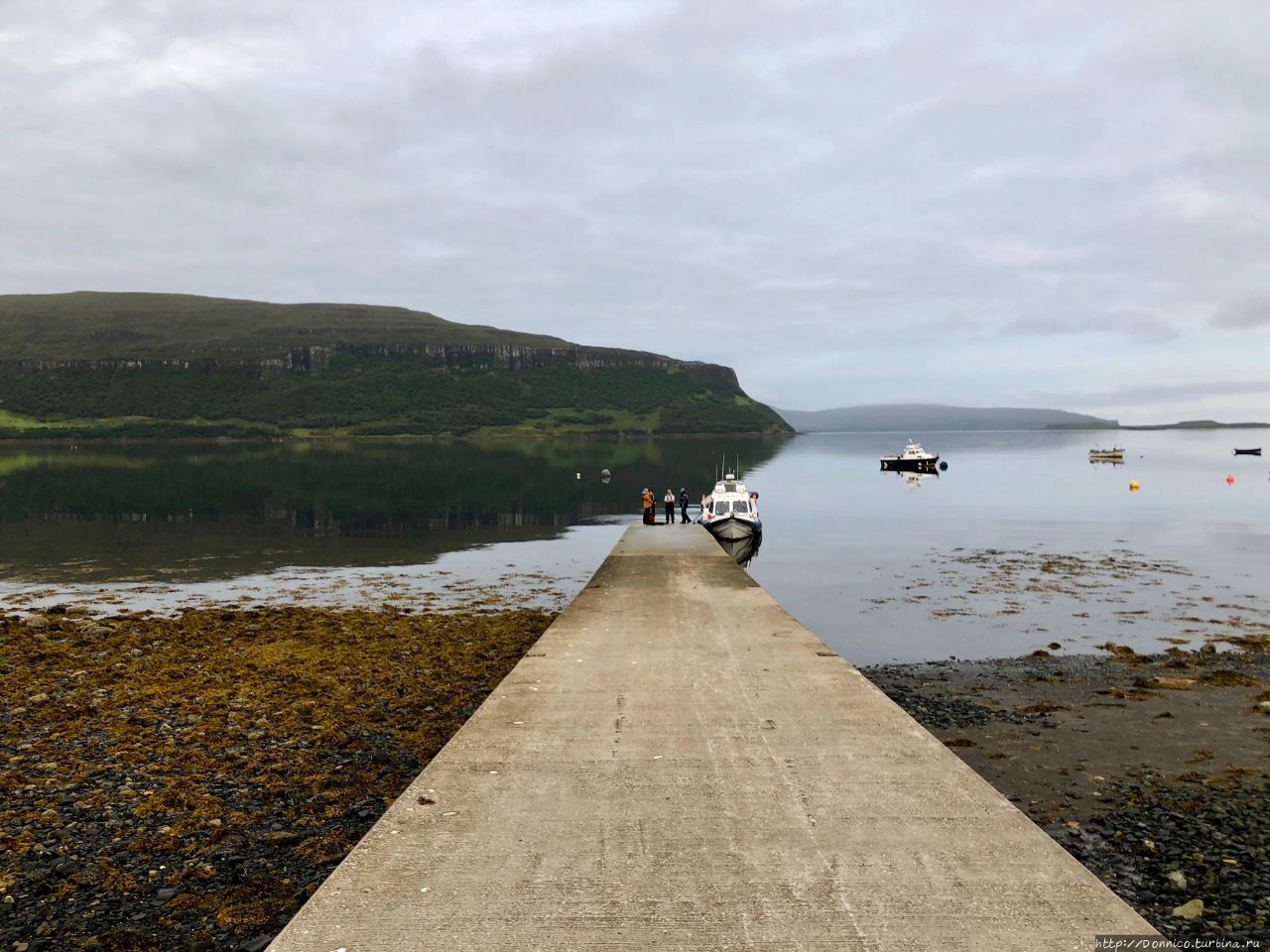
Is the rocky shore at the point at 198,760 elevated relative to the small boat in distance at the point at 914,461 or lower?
lower

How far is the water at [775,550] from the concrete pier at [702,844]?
12731mm

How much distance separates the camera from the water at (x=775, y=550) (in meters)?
28.2

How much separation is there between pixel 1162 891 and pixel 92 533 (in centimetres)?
5276

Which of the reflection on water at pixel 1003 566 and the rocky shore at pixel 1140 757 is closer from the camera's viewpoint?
the rocky shore at pixel 1140 757

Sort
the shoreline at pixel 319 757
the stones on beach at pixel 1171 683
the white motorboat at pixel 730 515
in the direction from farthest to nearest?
the white motorboat at pixel 730 515 < the stones on beach at pixel 1171 683 < the shoreline at pixel 319 757

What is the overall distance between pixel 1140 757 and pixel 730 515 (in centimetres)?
2861

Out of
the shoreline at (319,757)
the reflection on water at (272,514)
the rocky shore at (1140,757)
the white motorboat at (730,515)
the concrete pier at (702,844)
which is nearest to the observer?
the concrete pier at (702,844)

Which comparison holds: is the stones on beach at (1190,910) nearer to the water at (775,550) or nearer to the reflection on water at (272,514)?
the water at (775,550)

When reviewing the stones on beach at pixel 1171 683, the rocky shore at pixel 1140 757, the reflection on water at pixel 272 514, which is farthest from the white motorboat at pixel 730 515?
the stones on beach at pixel 1171 683

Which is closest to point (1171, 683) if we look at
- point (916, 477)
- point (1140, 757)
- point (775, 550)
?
point (1140, 757)

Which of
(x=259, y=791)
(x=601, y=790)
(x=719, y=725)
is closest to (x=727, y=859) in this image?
(x=601, y=790)

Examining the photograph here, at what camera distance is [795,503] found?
7138 cm

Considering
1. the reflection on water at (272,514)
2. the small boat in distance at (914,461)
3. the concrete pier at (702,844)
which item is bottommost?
the reflection on water at (272,514)

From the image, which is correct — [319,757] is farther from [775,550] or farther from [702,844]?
[775,550]
